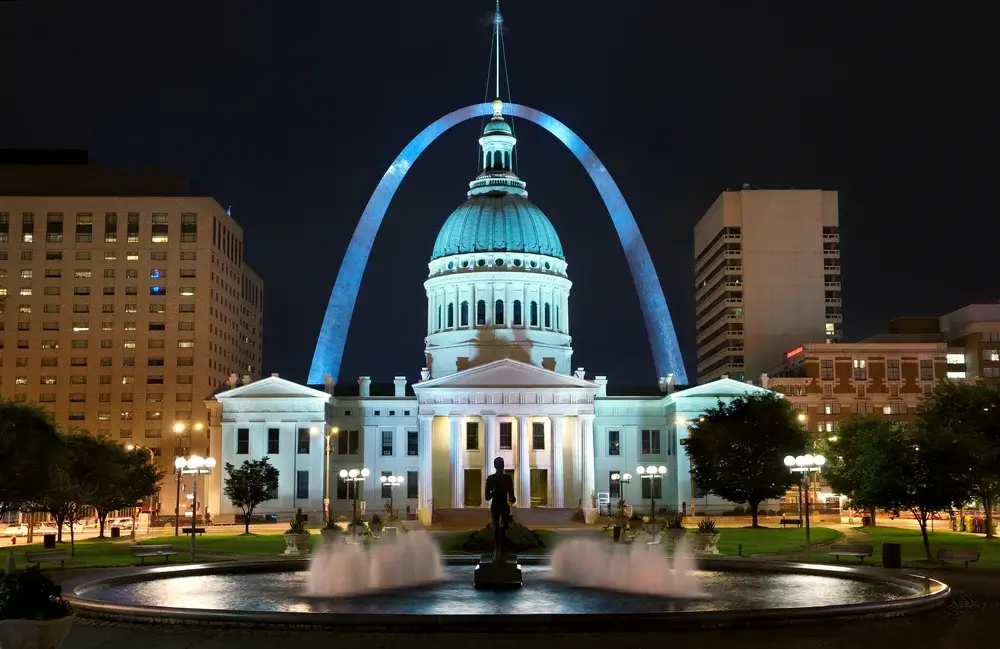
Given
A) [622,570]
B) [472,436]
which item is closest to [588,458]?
[472,436]

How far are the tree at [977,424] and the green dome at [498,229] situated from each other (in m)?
51.0

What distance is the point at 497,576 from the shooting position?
33.7 metres

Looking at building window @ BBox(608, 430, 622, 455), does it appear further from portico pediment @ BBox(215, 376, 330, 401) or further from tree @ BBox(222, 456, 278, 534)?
tree @ BBox(222, 456, 278, 534)

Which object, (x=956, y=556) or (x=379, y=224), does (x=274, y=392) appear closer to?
(x=379, y=224)

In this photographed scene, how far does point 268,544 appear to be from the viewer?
220 feet

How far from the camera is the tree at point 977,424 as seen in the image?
6656 centimetres

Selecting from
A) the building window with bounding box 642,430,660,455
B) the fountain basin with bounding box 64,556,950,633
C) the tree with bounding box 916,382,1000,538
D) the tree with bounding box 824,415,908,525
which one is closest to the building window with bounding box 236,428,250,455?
the building window with bounding box 642,430,660,455

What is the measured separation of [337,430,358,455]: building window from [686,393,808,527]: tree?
36.3m

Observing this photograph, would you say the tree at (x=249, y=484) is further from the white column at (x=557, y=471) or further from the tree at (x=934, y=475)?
the tree at (x=934, y=475)

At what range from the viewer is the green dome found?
129625 millimetres

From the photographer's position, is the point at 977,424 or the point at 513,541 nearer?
the point at 513,541

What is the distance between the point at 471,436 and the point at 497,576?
80593 mm

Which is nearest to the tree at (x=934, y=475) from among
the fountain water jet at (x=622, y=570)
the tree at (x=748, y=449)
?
the fountain water jet at (x=622, y=570)

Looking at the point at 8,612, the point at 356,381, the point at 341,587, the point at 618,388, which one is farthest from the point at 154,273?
the point at 8,612
